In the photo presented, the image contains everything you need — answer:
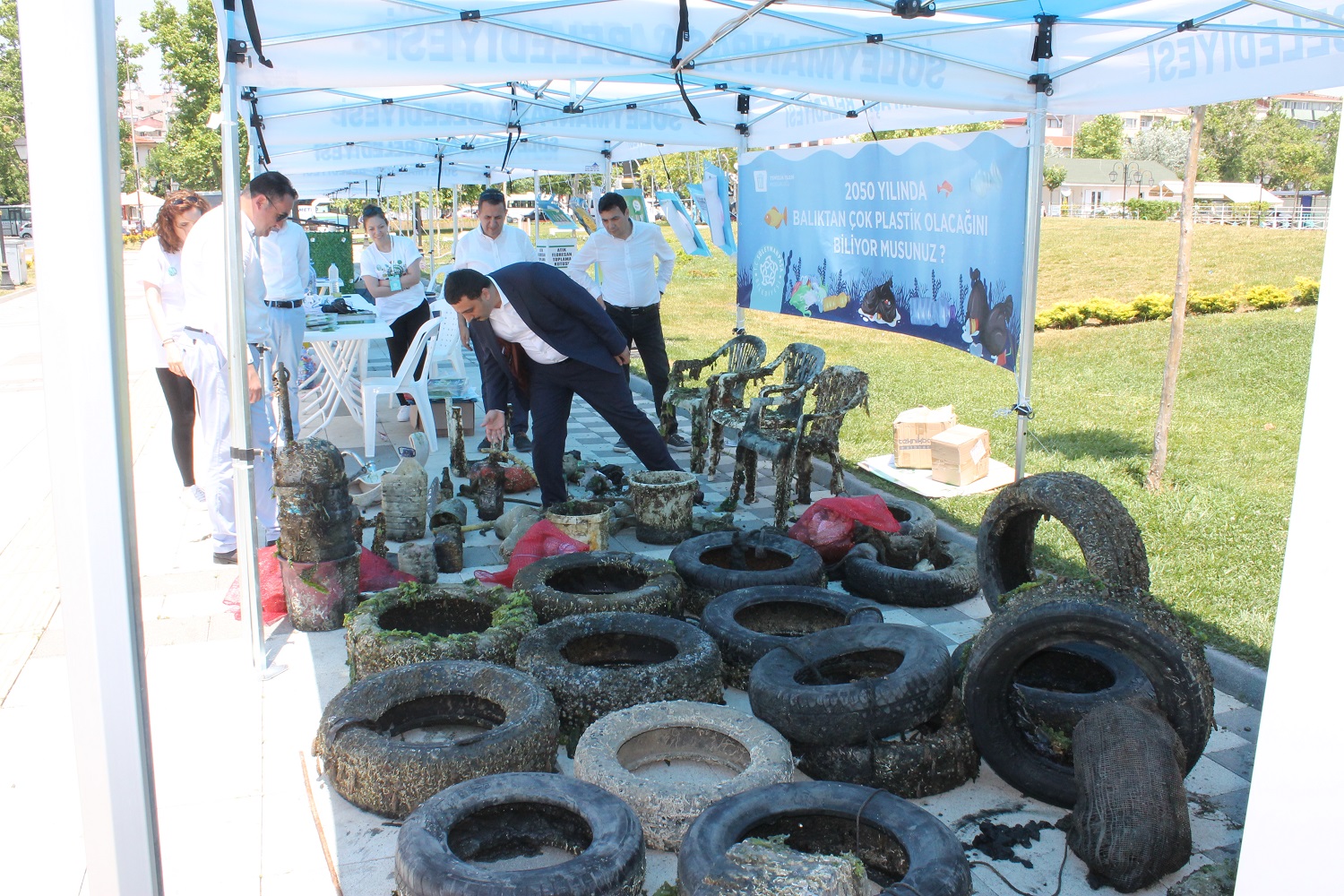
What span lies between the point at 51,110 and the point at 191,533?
5249mm

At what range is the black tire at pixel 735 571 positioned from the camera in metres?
5.01

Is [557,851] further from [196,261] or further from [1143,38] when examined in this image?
[1143,38]

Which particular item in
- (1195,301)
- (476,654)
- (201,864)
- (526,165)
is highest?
(526,165)

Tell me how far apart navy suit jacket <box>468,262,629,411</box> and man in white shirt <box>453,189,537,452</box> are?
7.74 feet

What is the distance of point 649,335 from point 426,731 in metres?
5.44

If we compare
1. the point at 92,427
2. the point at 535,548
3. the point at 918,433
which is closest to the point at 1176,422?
the point at 918,433

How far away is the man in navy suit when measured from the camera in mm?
→ 5934

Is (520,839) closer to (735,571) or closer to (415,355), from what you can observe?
(735,571)

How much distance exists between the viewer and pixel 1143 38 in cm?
501

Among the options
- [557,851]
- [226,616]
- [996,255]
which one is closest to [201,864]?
[557,851]

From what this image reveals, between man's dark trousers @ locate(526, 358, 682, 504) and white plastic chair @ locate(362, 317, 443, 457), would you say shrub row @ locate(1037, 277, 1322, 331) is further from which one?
man's dark trousers @ locate(526, 358, 682, 504)

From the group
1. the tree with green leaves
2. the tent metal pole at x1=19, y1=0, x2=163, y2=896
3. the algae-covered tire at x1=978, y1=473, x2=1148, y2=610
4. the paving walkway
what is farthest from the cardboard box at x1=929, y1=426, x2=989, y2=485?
the tree with green leaves

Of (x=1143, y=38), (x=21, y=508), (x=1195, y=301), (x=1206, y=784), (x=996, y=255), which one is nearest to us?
(x=1206, y=784)

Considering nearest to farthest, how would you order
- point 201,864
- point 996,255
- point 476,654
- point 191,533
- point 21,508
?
point 201,864
point 476,654
point 996,255
point 191,533
point 21,508
